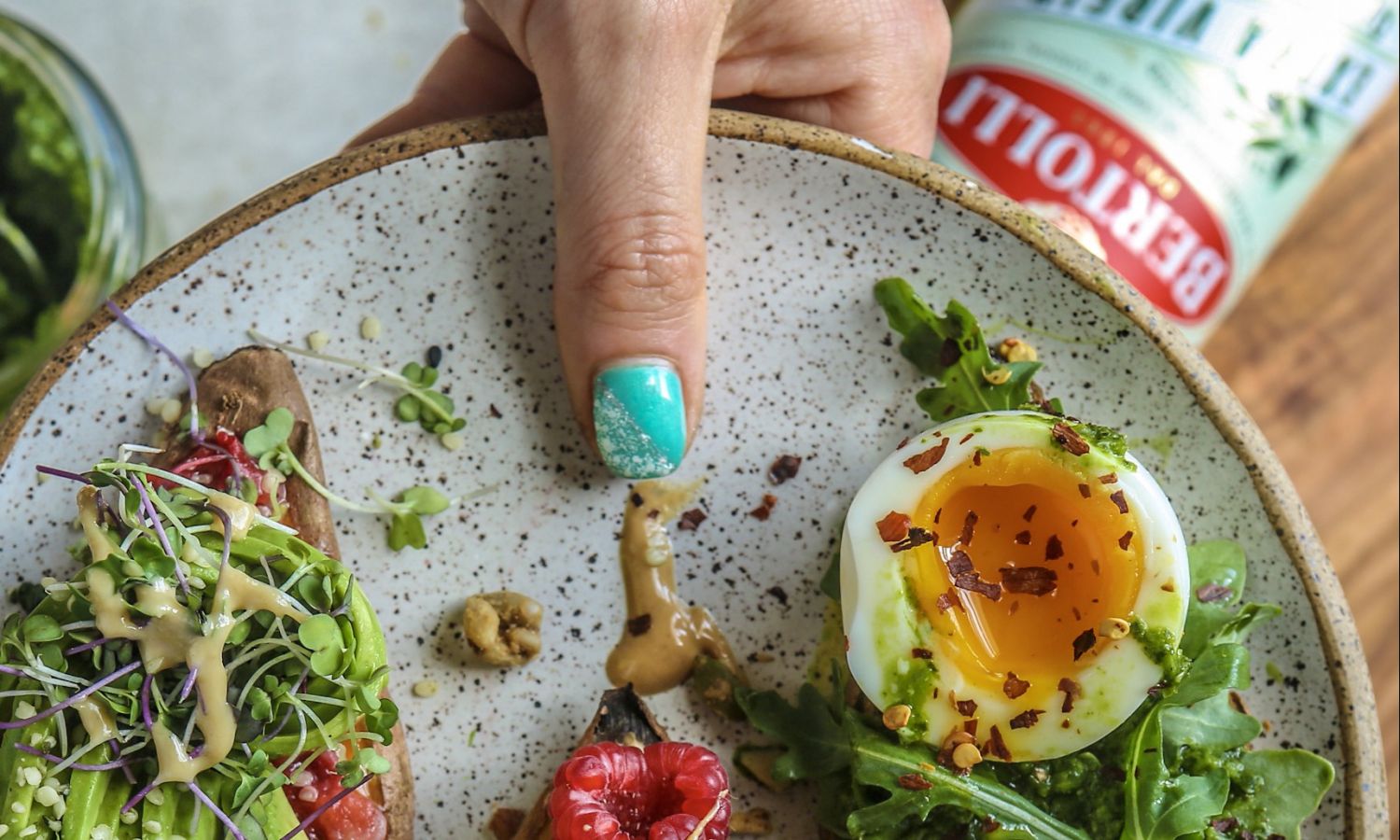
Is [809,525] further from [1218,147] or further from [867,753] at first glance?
[1218,147]

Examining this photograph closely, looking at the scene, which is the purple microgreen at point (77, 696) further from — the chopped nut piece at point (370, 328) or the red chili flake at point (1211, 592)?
the red chili flake at point (1211, 592)

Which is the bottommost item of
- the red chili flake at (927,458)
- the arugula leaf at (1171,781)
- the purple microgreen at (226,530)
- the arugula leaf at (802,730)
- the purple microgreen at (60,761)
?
the purple microgreen at (60,761)

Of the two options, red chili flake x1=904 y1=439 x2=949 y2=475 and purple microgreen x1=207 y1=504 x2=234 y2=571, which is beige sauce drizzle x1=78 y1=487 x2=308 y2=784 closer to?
purple microgreen x1=207 y1=504 x2=234 y2=571

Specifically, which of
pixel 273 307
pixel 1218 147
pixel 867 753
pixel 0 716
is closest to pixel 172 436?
pixel 273 307

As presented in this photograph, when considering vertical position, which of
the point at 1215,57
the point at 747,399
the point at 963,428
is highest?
the point at 1215,57

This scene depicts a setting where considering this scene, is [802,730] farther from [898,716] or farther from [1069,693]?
[1069,693]

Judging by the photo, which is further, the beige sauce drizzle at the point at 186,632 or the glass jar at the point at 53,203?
the glass jar at the point at 53,203

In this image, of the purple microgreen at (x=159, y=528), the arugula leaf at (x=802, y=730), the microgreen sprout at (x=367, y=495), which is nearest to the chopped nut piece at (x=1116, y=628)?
the arugula leaf at (x=802, y=730)
